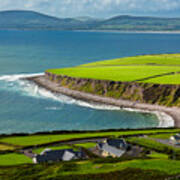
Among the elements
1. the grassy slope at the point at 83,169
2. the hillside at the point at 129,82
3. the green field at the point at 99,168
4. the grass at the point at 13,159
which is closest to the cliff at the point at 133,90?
the hillside at the point at 129,82

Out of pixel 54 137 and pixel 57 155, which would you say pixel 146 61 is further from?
pixel 57 155

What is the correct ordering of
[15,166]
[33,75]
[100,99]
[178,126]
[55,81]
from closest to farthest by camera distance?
[15,166] < [178,126] < [100,99] < [55,81] < [33,75]

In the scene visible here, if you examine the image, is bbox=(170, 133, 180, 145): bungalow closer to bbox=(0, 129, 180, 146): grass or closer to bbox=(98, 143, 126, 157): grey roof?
bbox=(0, 129, 180, 146): grass

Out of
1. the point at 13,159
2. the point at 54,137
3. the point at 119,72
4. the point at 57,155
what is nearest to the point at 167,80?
the point at 119,72

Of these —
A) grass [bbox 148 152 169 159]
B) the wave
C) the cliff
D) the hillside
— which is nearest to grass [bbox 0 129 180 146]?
the wave

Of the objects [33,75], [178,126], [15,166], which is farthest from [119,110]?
[33,75]

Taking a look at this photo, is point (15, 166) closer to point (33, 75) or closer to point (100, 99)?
point (100, 99)

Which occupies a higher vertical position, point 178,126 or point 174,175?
point 174,175
